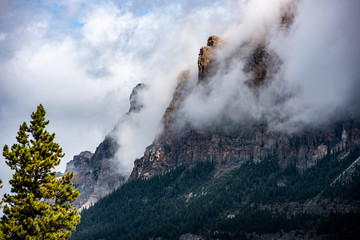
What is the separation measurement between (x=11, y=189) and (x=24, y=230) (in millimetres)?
5410

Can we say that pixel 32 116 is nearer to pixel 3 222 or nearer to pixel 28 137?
pixel 28 137

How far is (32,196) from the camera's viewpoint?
51.8 m

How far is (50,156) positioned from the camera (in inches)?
2154

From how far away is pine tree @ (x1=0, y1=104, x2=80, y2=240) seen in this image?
51.3 metres

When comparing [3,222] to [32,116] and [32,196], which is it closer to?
[32,196]

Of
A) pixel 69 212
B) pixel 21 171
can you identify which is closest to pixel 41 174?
pixel 21 171

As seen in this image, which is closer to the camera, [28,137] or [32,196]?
[32,196]

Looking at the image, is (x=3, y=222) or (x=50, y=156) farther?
(x=50, y=156)

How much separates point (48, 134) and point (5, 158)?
5737 mm

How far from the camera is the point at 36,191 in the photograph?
54062 millimetres

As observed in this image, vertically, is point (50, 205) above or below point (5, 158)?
below

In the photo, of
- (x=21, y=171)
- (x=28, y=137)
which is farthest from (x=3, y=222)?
(x=28, y=137)

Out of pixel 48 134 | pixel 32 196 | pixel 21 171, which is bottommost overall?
pixel 32 196

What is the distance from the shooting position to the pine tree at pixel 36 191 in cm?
5128
